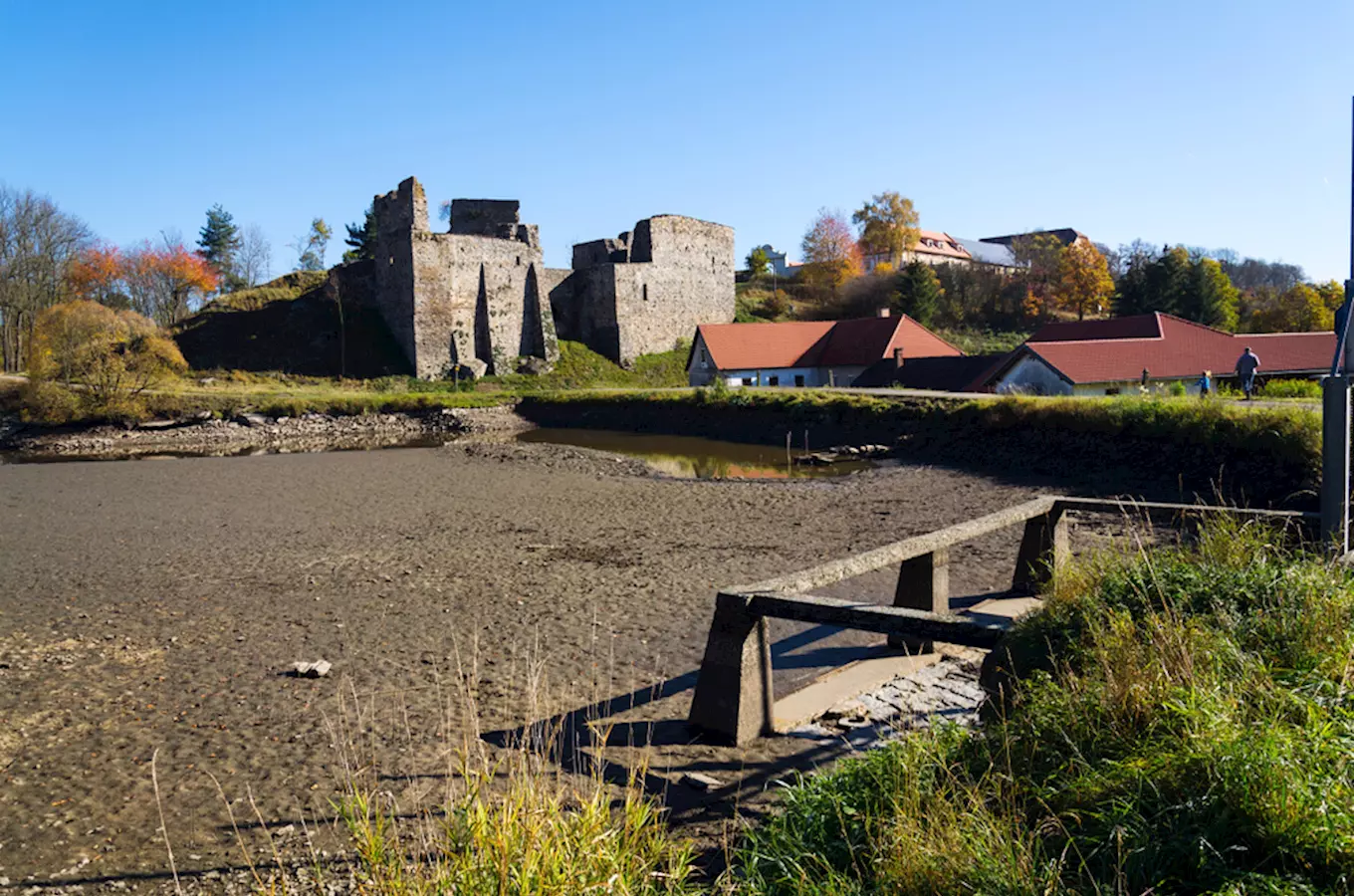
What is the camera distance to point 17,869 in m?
4.55

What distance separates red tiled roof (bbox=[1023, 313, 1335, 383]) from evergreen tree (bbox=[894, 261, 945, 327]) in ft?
65.3

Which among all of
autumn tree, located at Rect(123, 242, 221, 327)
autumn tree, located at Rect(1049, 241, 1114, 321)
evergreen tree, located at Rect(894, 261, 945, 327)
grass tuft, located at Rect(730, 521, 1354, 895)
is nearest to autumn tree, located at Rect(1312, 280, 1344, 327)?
autumn tree, located at Rect(1049, 241, 1114, 321)

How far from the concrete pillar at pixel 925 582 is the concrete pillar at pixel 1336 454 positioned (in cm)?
299

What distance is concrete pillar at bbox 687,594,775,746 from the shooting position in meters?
5.70

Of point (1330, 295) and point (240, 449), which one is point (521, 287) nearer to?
point (240, 449)

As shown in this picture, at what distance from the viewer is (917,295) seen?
171 feet

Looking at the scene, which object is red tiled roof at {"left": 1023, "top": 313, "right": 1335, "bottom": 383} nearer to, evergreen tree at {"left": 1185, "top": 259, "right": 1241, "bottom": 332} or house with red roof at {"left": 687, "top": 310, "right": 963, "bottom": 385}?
house with red roof at {"left": 687, "top": 310, "right": 963, "bottom": 385}

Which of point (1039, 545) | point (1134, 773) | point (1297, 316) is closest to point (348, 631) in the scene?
point (1039, 545)

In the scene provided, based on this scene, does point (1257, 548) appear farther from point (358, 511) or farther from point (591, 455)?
point (591, 455)

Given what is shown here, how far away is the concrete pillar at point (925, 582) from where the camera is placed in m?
7.94

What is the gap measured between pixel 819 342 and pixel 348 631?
1522 inches

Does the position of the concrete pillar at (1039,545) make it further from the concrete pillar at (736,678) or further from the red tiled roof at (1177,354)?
the red tiled roof at (1177,354)

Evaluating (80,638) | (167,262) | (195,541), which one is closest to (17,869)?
(80,638)

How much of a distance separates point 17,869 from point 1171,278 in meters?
51.6
